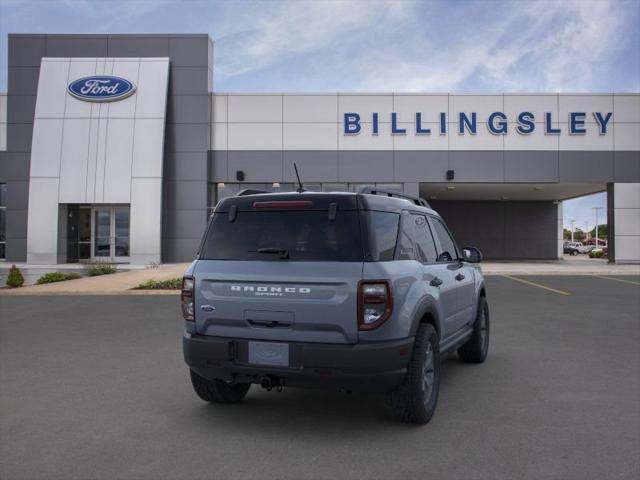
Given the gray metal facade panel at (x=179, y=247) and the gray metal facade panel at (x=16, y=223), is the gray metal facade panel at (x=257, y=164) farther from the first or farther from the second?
the gray metal facade panel at (x=16, y=223)

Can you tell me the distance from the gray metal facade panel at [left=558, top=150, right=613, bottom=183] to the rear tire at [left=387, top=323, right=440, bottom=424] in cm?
2475

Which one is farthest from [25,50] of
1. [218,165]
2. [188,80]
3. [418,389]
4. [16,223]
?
[418,389]

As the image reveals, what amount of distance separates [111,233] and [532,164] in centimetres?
2025

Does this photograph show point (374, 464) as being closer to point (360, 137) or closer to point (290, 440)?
point (290, 440)

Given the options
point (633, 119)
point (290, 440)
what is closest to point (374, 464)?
point (290, 440)

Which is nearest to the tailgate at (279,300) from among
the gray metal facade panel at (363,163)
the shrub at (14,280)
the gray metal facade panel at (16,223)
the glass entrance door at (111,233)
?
the shrub at (14,280)

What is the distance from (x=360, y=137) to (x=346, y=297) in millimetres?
23250

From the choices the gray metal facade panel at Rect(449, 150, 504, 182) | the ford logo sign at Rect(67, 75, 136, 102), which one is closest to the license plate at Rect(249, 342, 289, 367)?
the gray metal facade panel at Rect(449, 150, 504, 182)

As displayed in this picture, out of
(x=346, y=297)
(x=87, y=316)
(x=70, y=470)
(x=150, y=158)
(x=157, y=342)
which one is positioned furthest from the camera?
(x=150, y=158)

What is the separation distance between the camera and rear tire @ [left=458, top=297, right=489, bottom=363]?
649cm

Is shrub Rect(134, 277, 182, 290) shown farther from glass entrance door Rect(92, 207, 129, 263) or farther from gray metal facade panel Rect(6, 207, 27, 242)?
gray metal facade panel Rect(6, 207, 27, 242)

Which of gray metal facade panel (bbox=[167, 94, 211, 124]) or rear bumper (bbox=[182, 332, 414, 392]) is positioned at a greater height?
gray metal facade panel (bbox=[167, 94, 211, 124])

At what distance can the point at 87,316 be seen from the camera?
1053cm

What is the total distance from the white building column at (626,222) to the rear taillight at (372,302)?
1032 inches
